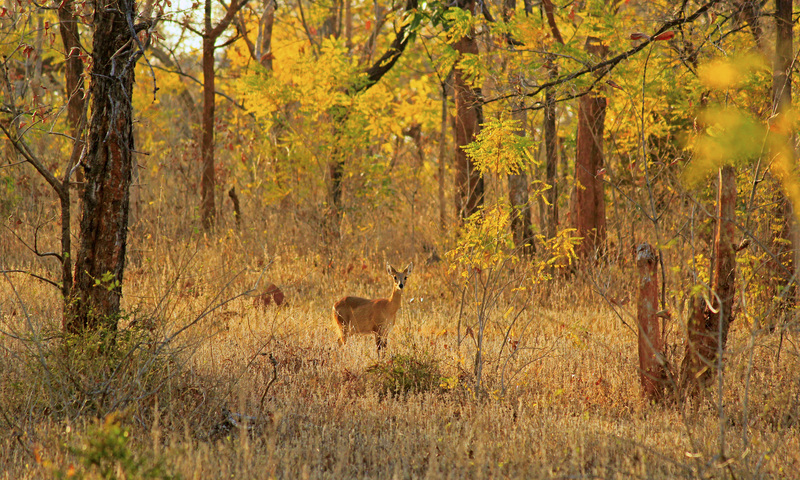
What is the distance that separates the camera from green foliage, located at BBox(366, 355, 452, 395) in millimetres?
6695

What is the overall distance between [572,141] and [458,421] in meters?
9.67

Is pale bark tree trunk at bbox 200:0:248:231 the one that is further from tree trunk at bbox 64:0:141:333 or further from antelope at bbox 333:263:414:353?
tree trunk at bbox 64:0:141:333

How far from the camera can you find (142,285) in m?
10.2

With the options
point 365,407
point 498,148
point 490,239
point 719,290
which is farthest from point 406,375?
point 719,290

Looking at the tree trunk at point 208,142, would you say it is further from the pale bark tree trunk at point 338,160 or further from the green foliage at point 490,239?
the green foliage at point 490,239

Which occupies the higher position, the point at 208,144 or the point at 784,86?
the point at 208,144

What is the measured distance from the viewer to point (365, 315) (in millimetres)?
8695

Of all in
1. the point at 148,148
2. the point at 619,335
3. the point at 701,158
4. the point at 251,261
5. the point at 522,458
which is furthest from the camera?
the point at 148,148

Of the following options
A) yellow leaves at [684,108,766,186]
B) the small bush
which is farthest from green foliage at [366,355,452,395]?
yellow leaves at [684,108,766,186]

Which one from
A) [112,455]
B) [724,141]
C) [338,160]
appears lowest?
[112,455]

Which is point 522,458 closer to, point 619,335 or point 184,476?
point 184,476

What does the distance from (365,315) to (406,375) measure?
203cm

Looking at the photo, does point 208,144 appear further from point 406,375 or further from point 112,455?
point 112,455

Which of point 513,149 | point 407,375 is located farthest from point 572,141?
point 407,375
